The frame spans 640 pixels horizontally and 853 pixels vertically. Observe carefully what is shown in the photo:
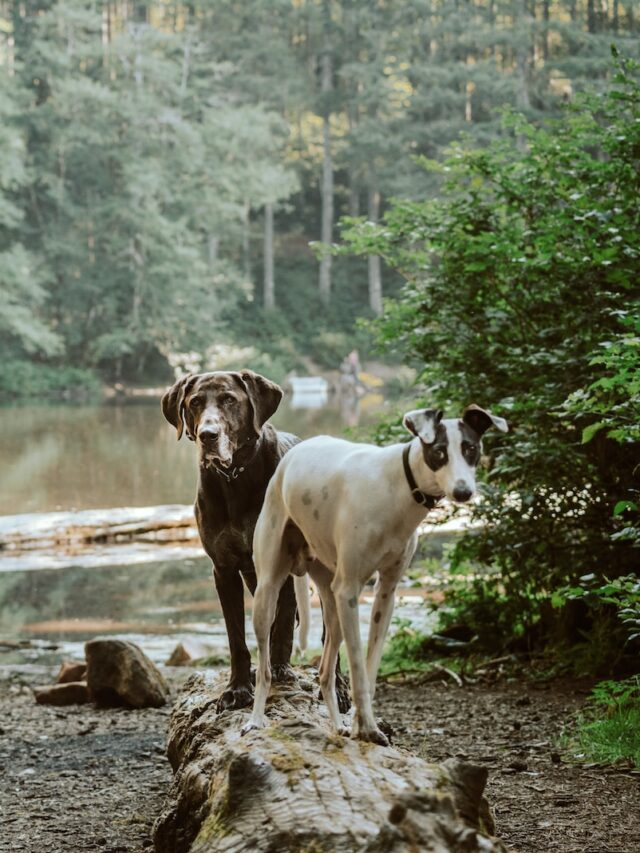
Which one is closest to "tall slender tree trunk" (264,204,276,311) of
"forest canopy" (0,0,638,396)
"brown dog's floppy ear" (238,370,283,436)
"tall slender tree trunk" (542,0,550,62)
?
"forest canopy" (0,0,638,396)

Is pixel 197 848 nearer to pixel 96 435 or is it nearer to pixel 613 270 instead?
pixel 613 270

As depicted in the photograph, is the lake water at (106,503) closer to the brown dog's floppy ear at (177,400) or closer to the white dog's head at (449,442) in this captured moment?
the brown dog's floppy ear at (177,400)

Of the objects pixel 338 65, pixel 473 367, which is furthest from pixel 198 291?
pixel 473 367

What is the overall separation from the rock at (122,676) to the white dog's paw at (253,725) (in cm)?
437

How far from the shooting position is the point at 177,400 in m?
4.99

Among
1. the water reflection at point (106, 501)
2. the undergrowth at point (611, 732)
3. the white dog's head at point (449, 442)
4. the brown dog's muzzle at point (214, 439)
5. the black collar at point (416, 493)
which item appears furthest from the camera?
the water reflection at point (106, 501)

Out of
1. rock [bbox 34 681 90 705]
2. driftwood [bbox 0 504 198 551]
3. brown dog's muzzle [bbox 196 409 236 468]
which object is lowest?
driftwood [bbox 0 504 198 551]

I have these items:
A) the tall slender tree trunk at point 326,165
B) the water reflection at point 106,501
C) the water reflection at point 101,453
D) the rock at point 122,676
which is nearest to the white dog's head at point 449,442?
the rock at point 122,676

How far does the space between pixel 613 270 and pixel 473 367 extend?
171 centimetres

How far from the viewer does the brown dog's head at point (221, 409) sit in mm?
A: 4723

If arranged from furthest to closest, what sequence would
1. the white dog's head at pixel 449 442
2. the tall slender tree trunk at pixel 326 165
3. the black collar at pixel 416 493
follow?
the tall slender tree trunk at pixel 326 165 → the black collar at pixel 416 493 → the white dog's head at pixel 449 442

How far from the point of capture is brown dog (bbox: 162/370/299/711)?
4.82 meters

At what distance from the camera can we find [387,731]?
191 inches

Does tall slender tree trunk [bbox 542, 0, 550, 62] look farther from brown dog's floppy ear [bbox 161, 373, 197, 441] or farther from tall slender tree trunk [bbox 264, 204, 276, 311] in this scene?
brown dog's floppy ear [bbox 161, 373, 197, 441]
